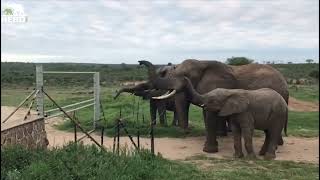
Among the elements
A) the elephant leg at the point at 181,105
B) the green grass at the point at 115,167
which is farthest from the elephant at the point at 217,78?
the green grass at the point at 115,167

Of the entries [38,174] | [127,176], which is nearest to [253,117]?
[127,176]

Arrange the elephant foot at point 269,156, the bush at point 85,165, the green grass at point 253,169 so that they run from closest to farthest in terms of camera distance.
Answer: the bush at point 85,165 < the green grass at point 253,169 < the elephant foot at point 269,156

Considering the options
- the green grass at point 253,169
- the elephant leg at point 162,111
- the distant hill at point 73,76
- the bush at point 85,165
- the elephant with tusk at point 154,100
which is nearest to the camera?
the bush at point 85,165

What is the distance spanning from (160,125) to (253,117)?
17.0 ft

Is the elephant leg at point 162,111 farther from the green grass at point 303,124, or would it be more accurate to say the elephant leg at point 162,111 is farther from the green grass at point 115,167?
the green grass at point 115,167

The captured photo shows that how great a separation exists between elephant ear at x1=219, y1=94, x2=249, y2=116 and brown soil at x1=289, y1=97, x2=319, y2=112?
14.6 m

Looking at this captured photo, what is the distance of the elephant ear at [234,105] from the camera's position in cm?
1124

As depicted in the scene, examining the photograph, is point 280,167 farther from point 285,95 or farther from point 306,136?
point 306,136

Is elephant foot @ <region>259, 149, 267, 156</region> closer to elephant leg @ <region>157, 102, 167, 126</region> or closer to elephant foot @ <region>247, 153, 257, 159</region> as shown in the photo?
elephant foot @ <region>247, 153, 257, 159</region>

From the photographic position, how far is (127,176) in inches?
311

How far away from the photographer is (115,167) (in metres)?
8.19

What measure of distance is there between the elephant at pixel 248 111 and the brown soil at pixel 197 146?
1.65 ft

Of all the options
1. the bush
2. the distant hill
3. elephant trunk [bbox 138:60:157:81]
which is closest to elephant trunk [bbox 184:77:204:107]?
elephant trunk [bbox 138:60:157:81]

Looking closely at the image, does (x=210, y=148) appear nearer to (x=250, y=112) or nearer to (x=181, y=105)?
(x=250, y=112)
